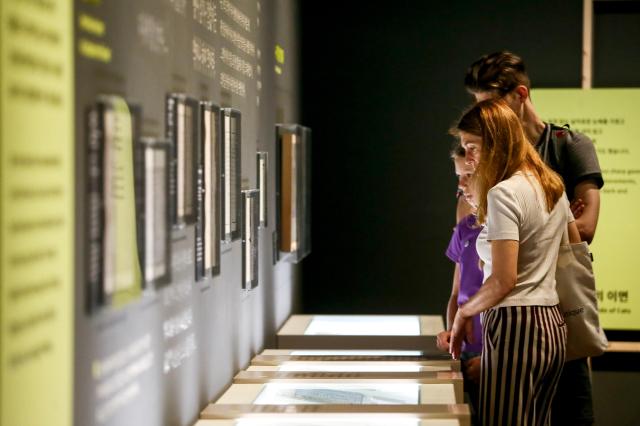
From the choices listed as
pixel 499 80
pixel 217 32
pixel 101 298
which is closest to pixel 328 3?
pixel 499 80

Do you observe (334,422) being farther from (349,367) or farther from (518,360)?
→ (349,367)

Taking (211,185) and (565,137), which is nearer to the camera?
(211,185)

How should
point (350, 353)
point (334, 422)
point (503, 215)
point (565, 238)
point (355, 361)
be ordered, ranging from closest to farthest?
point (334, 422)
point (503, 215)
point (565, 238)
point (355, 361)
point (350, 353)

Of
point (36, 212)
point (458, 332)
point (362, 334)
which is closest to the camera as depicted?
point (36, 212)

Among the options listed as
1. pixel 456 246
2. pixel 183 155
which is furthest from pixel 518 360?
pixel 183 155

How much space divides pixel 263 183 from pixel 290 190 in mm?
574

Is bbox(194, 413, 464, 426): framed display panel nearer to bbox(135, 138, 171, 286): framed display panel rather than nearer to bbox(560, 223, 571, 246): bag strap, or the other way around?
bbox(135, 138, 171, 286): framed display panel

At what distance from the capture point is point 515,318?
2.81 m

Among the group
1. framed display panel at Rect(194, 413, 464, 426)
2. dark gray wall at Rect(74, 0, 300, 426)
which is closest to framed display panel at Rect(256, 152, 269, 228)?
dark gray wall at Rect(74, 0, 300, 426)

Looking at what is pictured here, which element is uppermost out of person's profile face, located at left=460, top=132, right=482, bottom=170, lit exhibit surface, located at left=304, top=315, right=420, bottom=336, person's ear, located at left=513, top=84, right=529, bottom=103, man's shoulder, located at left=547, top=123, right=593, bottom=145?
person's ear, located at left=513, top=84, right=529, bottom=103

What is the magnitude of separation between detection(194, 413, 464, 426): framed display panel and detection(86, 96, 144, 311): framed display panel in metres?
0.70

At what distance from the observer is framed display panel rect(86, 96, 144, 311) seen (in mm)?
1732

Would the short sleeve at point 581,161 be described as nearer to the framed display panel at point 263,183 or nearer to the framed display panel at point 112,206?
the framed display panel at point 263,183

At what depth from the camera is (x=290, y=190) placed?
173 inches
